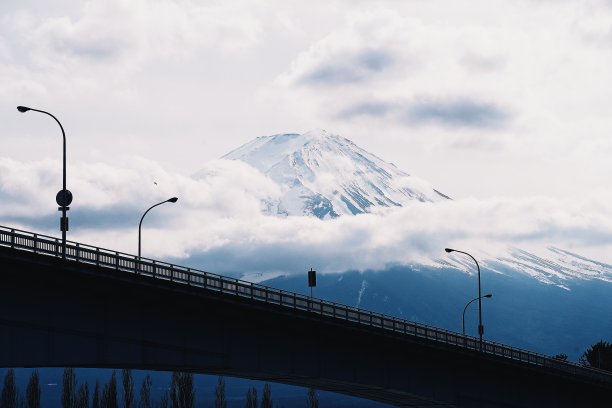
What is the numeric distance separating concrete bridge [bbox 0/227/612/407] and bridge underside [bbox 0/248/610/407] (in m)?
0.07

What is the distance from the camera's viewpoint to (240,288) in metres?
66.6

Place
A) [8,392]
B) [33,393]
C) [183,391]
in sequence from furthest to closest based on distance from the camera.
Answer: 1. [33,393]
2. [183,391]
3. [8,392]

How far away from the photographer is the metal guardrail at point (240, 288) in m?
56.1

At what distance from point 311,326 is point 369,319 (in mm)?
6847

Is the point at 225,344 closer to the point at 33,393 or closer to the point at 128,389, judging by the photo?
the point at 33,393

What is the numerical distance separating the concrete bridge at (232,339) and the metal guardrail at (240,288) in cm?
10

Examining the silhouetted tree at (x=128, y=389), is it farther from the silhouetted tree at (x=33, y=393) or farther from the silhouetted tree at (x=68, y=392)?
the silhouetted tree at (x=33, y=393)

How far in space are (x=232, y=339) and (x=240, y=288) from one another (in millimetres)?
3020

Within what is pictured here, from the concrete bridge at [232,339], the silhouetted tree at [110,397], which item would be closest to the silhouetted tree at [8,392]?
the silhouetted tree at [110,397]

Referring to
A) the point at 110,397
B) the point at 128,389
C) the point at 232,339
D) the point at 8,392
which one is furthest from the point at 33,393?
the point at 232,339

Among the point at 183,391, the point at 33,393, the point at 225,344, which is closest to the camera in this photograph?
the point at 225,344

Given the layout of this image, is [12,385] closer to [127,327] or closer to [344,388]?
[344,388]

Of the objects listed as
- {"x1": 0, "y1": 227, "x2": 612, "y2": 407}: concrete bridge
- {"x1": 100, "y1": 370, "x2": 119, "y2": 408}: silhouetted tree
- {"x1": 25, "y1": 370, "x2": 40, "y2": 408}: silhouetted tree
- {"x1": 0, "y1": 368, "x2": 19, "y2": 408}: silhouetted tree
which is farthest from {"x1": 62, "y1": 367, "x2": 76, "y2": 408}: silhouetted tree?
{"x1": 0, "y1": 227, "x2": 612, "y2": 407}: concrete bridge

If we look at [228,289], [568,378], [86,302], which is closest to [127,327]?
[86,302]
